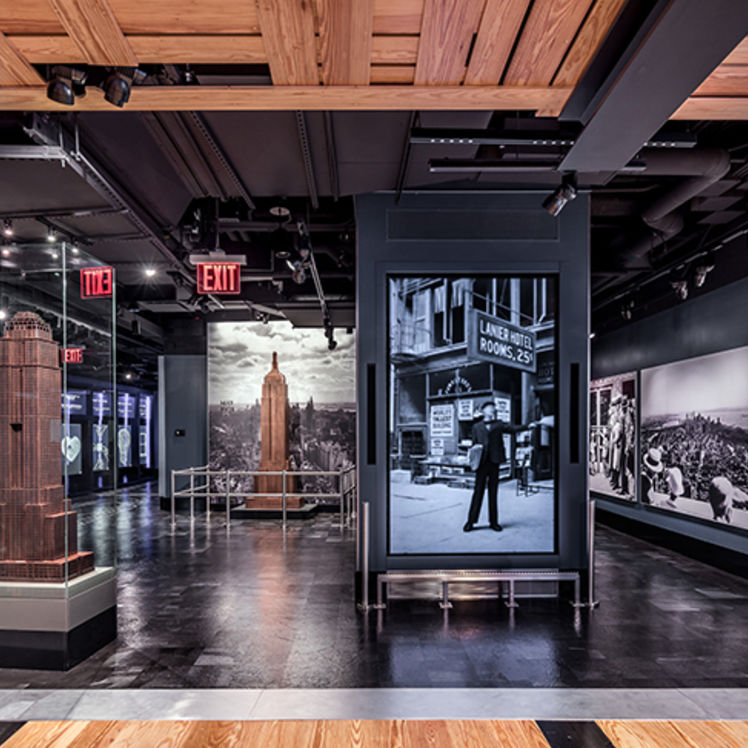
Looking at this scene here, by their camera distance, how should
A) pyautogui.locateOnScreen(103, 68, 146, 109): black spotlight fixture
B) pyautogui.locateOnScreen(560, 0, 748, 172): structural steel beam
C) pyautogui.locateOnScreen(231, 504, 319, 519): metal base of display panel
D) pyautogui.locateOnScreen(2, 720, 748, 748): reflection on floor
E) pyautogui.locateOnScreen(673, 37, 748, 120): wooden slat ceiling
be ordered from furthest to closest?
1. pyautogui.locateOnScreen(231, 504, 319, 519): metal base of display panel
2. pyautogui.locateOnScreen(2, 720, 748, 748): reflection on floor
3. pyautogui.locateOnScreen(103, 68, 146, 109): black spotlight fixture
4. pyautogui.locateOnScreen(673, 37, 748, 120): wooden slat ceiling
5. pyautogui.locateOnScreen(560, 0, 748, 172): structural steel beam

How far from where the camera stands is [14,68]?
188cm

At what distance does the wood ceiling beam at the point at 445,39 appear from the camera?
5.34 ft

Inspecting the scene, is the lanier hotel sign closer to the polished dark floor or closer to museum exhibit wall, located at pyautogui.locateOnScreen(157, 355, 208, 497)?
the polished dark floor

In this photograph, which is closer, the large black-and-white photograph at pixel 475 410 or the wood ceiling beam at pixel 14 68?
the wood ceiling beam at pixel 14 68

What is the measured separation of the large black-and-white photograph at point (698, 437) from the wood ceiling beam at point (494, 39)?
547 cm

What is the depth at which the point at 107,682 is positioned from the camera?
3.28m

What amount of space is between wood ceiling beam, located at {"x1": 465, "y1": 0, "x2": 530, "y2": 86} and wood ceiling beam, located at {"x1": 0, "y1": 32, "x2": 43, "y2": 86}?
4.84 ft

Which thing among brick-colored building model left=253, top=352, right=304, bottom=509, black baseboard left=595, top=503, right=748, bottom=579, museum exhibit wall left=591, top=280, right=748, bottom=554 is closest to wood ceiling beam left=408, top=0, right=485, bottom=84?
museum exhibit wall left=591, top=280, right=748, bottom=554

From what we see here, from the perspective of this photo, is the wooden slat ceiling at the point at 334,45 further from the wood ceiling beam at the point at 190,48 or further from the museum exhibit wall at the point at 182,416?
the museum exhibit wall at the point at 182,416

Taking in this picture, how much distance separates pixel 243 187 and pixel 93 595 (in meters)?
3.52

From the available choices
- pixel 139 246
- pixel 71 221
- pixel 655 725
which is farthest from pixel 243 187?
pixel 655 725

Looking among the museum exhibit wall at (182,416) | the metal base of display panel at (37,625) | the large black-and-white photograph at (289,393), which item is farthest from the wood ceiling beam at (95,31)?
the museum exhibit wall at (182,416)

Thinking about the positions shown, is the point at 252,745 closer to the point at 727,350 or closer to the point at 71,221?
the point at 71,221

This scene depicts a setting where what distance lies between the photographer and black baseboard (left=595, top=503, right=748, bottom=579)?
6.01m
